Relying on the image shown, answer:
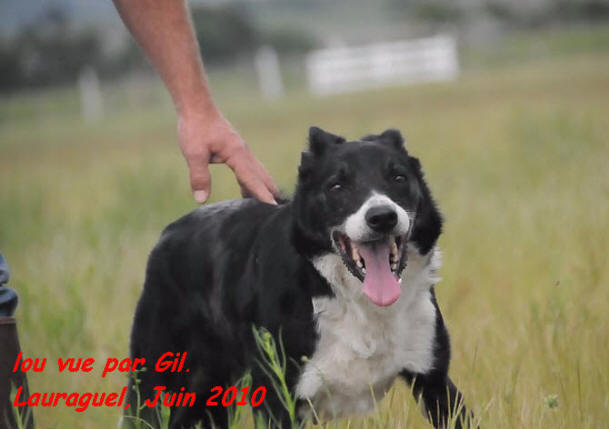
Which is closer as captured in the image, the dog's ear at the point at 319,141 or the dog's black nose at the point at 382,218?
the dog's black nose at the point at 382,218

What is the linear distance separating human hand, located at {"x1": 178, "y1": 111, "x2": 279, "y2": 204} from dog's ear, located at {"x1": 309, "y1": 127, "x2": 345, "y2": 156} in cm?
25

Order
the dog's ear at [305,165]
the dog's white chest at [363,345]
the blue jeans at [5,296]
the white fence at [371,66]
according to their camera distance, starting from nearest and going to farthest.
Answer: the blue jeans at [5,296] < the dog's white chest at [363,345] < the dog's ear at [305,165] < the white fence at [371,66]

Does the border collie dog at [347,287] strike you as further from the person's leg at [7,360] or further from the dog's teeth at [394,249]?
the person's leg at [7,360]

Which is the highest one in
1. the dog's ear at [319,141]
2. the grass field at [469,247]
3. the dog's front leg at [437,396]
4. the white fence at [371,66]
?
the dog's ear at [319,141]

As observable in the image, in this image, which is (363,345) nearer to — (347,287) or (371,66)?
(347,287)

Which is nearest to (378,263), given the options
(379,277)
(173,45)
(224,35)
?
(379,277)

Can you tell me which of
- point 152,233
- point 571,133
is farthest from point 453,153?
point 152,233

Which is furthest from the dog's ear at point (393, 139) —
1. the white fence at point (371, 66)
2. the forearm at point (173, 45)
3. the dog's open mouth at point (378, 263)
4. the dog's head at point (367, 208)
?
the white fence at point (371, 66)

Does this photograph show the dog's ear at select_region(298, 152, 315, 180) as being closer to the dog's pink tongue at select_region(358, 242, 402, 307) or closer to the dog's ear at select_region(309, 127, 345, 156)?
the dog's ear at select_region(309, 127, 345, 156)

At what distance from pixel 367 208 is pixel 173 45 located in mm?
909

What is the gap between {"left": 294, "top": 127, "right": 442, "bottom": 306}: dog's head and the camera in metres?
3.06

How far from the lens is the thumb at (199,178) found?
11.4 feet

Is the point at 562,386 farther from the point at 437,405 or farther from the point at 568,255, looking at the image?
the point at 568,255

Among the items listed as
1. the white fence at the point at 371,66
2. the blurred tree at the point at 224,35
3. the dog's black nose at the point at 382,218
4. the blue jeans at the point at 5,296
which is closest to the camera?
the dog's black nose at the point at 382,218
